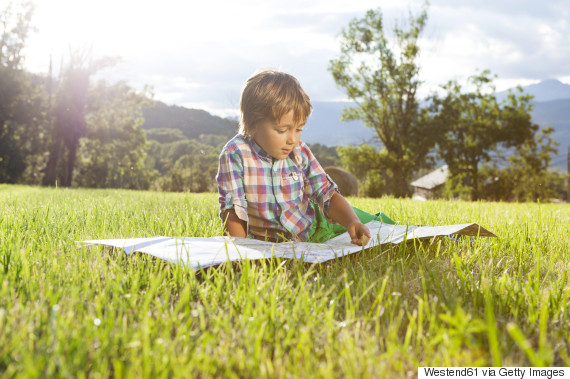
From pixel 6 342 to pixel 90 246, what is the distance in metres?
1.15

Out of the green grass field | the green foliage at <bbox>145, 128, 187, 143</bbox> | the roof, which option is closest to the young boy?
the green grass field

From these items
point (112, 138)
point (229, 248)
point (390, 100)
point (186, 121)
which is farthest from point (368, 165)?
point (186, 121)

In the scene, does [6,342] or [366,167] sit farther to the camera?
[366,167]

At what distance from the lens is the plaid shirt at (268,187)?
2.76 metres

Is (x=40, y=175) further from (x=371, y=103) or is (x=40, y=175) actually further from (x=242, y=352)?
(x=242, y=352)

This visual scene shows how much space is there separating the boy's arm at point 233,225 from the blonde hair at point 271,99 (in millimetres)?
527

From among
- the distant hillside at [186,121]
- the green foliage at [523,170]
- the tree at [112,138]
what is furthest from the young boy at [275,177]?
the distant hillside at [186,121]

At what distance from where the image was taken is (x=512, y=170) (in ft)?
111

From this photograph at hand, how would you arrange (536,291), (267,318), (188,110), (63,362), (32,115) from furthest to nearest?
(188,110), (32,115), (536,291), (267,318), (63,362)

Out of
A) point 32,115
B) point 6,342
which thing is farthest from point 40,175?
point 6,342

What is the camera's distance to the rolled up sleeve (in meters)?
2.69

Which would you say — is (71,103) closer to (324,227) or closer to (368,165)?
(368,165)

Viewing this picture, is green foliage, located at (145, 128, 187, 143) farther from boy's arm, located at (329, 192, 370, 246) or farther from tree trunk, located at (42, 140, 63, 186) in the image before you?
boy's arm, located at (329, 192, 370, 246)

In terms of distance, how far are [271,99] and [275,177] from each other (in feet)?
1.75
